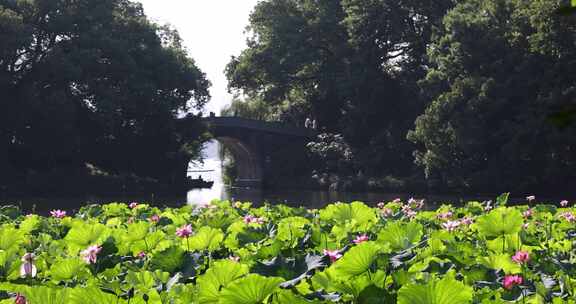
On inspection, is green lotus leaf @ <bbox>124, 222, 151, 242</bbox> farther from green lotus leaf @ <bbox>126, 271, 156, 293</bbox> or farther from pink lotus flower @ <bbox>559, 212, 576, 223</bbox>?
pink lotus flower @ <bbox>559, 212, 576, 223</bbox>

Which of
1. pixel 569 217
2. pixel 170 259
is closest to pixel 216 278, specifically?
pixel 170 259

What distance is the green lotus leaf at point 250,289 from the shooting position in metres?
2.09

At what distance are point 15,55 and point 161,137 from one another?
29.2ft

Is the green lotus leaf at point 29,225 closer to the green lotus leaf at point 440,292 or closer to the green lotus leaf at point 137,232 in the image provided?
the green lotus leaf at point 137,232

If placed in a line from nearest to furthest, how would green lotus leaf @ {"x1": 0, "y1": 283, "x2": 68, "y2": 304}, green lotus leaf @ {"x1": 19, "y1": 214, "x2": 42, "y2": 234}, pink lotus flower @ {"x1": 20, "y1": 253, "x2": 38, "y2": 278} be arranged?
1. green lotus leaf @ {"x1": 0, "y1": 283, "x2": 68, "y2": 304}
2. pink lotus flower @ {"x1": 20, "y1": 253, "x2": 38, "y2": 278}
3. green lotus leaf @ {"x1": 19, "y1": 214, "x2": 42, "y2": 234}

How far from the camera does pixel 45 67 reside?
118 feet

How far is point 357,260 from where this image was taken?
8.54 feet

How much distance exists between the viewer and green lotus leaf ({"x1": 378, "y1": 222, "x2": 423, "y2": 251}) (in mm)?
3564

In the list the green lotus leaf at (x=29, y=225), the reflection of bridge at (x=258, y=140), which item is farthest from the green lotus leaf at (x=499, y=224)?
the reflection of bridge at (x=258, y=140)

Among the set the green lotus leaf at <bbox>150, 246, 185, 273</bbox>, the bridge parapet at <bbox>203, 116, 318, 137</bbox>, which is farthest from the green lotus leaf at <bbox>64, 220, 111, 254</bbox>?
the bridge parapet at <bbox>203, 116, 318, 137</bbox>

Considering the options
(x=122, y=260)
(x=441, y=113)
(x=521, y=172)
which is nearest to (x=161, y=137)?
(x=441, y=113)

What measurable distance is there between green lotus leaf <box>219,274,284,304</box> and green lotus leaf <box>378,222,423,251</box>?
1533mm

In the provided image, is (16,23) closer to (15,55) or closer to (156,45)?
(15,55)

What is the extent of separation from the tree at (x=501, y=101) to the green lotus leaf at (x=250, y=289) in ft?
102
